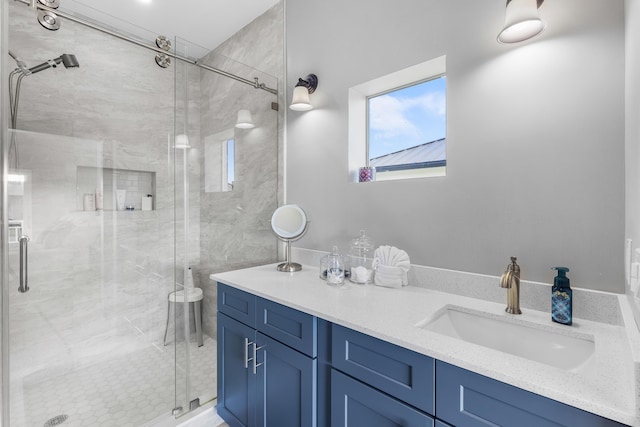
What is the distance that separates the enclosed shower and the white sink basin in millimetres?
1403

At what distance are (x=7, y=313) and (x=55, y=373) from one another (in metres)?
0.85

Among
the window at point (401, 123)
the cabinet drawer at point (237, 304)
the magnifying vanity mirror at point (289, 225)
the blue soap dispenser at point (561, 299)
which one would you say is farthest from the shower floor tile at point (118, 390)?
the blue soap dispenser at point (561, 299)

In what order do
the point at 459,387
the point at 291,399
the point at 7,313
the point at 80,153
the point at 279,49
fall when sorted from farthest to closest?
the point at 279,49, the point at 80,153, the point at 7,313, the point at 291,399, the point at 459,387

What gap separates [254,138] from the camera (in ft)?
7.24

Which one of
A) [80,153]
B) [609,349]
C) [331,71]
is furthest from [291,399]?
[80,153]

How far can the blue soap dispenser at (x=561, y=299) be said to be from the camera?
100 centimetres

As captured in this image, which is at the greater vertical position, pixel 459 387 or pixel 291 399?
pixel 459 387

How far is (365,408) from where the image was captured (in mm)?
993

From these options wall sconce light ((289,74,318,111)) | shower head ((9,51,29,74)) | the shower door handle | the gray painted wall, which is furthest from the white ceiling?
the shower door handle

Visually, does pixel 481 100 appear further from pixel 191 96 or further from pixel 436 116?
pixel 191 96

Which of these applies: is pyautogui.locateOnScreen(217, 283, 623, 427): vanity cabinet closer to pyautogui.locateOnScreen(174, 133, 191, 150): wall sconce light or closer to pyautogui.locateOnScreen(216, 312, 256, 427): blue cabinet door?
pyautogui.locateOnScreen(216, 312, 256, 427): blue cabinet door

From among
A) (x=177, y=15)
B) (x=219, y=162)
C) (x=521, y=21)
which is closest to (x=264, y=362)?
(x=219, y=162)

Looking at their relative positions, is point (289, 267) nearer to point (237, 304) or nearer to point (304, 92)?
point (237, 304)

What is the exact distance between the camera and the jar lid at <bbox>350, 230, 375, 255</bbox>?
1.68 metres
